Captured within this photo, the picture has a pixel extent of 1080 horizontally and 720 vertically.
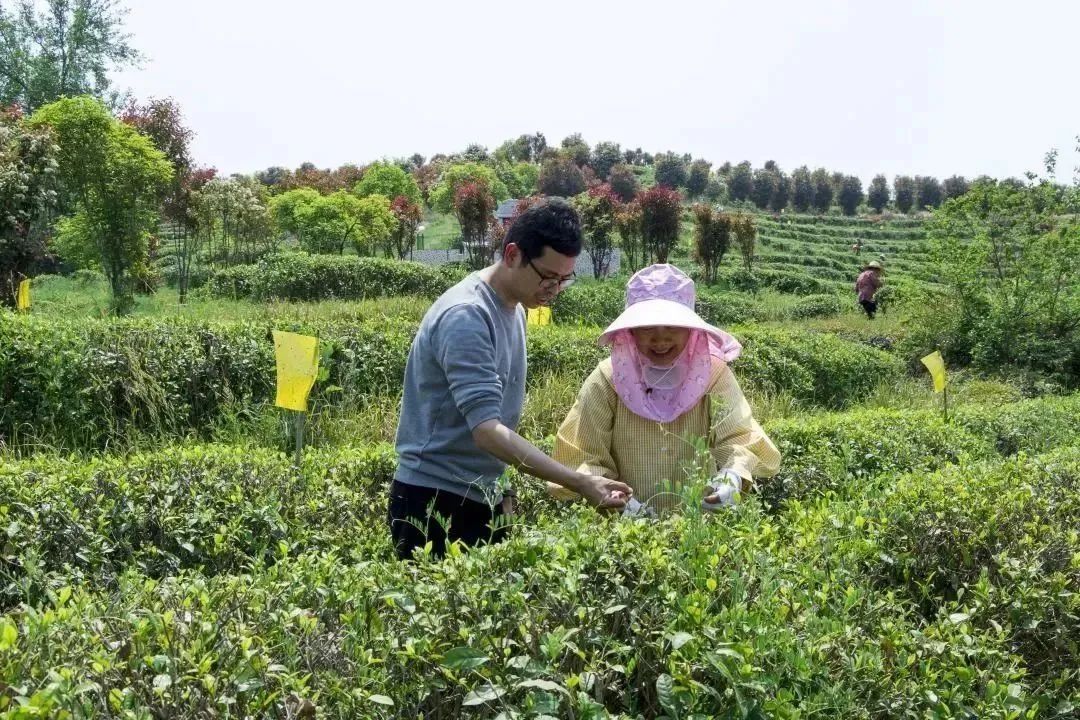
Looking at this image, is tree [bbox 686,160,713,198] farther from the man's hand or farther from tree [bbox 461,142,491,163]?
the man's hand

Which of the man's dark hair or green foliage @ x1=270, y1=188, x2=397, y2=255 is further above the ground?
green foliage @ x1=270, y1=188, x2=397, y2=255

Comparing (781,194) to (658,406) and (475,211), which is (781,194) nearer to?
(475,211)

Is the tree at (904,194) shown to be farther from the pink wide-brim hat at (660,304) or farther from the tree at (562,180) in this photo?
the pink wide-brim hat at (660,304)

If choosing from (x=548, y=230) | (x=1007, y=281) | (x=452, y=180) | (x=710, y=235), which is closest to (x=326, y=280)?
(x=1007, y=281)

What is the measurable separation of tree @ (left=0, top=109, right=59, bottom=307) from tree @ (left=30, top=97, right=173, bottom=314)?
1.04 metres

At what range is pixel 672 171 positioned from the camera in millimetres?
64062

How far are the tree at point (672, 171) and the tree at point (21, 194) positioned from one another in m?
54.0

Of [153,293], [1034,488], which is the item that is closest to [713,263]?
[153,293]

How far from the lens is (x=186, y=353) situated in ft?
18.4

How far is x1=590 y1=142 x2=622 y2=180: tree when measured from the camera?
219 feet

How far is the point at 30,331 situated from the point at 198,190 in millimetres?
18406

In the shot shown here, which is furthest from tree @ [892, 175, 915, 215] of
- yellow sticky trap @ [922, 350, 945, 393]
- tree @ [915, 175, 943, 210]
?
yellow sticky trap @ [922, 350, 945, 393]

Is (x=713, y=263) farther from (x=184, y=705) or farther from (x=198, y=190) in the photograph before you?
(x=184, y=705)

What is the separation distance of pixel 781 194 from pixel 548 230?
6069cm
